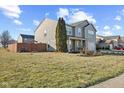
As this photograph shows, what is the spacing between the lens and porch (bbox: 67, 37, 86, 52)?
37737 mm

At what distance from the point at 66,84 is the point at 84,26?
115ft

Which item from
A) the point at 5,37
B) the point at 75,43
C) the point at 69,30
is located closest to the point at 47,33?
the point at 69,30

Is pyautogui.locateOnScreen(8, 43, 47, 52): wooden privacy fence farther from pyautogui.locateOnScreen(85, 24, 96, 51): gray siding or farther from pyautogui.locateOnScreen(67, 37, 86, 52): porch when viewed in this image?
pyautogui.locateOnScreen(85, 24, 96, 51): gray siding

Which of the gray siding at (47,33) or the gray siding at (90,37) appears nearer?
the gray siding at (47,33)

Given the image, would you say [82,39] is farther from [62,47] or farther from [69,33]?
[62,47]

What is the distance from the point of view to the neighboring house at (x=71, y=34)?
37250 mm

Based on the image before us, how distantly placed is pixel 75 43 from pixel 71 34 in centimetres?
192

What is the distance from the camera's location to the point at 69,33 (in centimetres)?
3844

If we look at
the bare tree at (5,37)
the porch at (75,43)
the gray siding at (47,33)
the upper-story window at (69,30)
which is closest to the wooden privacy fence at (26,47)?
the gray siding at (47,33)

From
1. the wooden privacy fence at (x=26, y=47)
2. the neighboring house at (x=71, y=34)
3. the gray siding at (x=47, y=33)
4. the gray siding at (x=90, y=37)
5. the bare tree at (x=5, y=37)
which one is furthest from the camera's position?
the bare tree at (x=5, y=37)

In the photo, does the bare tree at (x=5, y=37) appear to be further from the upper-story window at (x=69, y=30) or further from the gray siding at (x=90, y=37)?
the upper-story window at (x=69, y=30)

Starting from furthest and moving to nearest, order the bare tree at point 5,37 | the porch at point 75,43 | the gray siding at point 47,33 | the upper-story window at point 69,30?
the bare tree at point 5,37 < the upper-story window at point 69,30 < the porch at point 75,43 < the gray siding at point 47,33

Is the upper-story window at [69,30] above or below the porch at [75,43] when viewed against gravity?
above
